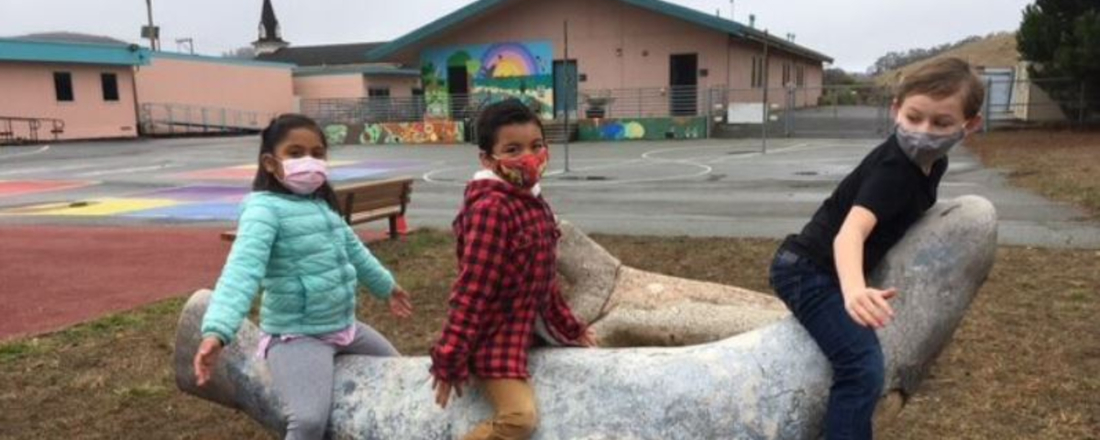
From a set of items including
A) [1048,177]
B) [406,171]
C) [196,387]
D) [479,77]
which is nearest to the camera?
[196,387]

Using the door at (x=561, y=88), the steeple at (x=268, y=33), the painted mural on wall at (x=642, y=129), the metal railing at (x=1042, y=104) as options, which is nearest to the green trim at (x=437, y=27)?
the door at (x=561, y=88)

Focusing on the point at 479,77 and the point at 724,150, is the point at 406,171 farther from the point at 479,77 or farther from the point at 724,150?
the point at 479,77

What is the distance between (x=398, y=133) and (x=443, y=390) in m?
35.1

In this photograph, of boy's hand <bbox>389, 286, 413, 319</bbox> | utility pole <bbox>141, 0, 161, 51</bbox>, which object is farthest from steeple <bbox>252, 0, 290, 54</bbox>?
boy's hand <bbox>389, 286, 413, 319</bbox>

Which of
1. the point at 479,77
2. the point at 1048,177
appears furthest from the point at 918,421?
the point at 479,77

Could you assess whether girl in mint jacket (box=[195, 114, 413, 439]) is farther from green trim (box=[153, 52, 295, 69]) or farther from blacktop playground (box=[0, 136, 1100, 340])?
green trim (box=[153, 52, 295, 69])

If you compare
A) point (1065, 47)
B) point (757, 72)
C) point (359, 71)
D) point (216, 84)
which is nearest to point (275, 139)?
point (1065, 47)

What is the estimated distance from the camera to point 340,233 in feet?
10.6

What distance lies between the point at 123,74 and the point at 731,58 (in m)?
27.7

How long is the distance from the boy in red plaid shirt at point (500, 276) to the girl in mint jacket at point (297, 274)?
486mm

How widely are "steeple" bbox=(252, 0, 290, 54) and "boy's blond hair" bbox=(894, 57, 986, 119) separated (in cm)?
8513

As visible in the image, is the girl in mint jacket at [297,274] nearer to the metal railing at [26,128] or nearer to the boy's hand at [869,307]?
the boy's hand at [869,307]

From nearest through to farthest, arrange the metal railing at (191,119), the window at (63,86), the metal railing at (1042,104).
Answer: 1. the metal railing at (1042,104)
2. the window at (63,86)
3. the metal railing at (191,119)

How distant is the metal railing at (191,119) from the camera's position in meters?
46.4
